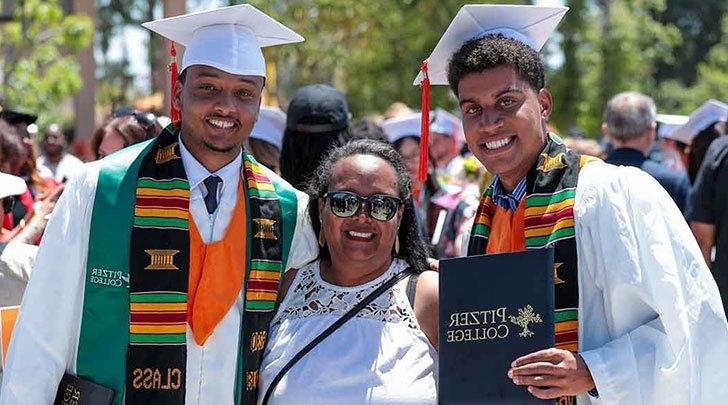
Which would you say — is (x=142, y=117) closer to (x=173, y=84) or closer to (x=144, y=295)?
(x=173, y=84)

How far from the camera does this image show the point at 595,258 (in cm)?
323

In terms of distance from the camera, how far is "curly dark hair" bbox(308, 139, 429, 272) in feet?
12.3

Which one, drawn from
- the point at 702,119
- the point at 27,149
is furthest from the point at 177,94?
the point at 702,119

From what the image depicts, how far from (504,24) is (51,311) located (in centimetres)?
168

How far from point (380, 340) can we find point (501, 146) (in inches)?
A: 27.5

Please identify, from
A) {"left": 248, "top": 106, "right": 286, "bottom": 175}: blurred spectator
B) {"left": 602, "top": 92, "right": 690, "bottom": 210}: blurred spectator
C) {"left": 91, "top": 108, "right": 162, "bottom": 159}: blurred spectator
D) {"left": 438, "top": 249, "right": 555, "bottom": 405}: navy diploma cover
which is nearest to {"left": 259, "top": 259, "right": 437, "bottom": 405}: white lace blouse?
{"left": 438, "top": 249, "right": 555, "bottom": 405}: navy diploma cover

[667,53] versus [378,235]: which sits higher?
[667,53]

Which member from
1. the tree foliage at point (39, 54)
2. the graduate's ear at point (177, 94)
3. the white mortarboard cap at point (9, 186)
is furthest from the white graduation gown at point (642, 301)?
the tree foliage at point (39, 54)

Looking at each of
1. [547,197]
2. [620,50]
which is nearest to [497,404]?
[547,197]

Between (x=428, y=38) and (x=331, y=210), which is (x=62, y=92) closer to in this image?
(x=428, y=38)

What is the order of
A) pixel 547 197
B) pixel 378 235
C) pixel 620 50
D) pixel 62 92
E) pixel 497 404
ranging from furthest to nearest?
pixel 620 50 → pixel 62 92 → pixel 378 235 → pixel 547 197 → pixel 497 404

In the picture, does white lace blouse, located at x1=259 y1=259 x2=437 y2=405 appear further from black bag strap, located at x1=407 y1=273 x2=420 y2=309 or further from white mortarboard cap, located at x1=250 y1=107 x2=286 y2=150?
white mortarboard cap, located at x1=250 y1=107 x2=286 y2=150

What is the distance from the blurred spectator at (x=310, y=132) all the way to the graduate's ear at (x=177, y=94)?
41.1 inches

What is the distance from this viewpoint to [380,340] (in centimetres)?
347
